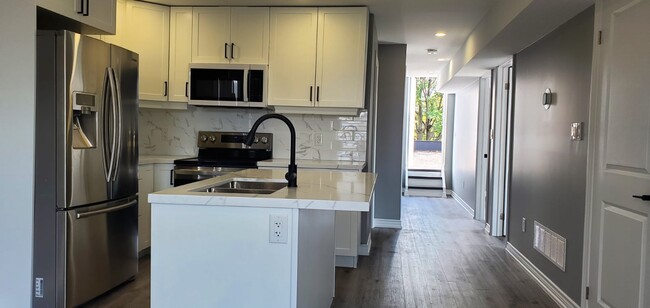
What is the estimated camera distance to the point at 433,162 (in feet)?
35.3

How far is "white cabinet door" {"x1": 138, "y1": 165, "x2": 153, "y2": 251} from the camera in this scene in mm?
3896

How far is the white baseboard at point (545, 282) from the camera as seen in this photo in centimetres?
316

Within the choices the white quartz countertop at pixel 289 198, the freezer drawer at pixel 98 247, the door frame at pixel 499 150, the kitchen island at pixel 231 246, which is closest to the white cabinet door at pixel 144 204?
the freezer drawer at pixel 98 247

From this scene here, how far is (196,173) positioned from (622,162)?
3013mm

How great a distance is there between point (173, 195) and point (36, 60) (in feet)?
5.17

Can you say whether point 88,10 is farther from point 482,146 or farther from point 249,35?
point 482,146

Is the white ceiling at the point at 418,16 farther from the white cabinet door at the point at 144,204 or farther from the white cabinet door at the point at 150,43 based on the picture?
the white cabinet door at the point at 144,204

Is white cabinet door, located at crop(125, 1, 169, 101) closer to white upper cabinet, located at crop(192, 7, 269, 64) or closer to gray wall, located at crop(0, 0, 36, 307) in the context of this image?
white upper cabinet, located at crop(192, 7, 269, 64)

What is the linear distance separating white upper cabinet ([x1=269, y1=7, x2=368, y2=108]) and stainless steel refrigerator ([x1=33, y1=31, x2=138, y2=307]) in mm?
1411

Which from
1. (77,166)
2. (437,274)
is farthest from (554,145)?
(77,166)

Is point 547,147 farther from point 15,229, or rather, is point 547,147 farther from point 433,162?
point 433,162

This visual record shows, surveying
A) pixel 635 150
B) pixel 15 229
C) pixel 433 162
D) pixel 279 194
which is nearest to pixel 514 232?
pixel 635 150

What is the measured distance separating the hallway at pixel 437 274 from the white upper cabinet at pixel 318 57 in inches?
57.9

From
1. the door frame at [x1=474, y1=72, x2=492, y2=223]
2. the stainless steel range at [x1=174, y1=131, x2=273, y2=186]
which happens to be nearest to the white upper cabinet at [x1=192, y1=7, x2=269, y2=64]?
the stainless steel range at [x1=174, y1=131, x2=273, y2=186]
